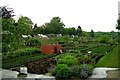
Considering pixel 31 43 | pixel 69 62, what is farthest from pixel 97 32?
pixel 69 62

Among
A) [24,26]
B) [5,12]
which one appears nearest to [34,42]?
[24,26]

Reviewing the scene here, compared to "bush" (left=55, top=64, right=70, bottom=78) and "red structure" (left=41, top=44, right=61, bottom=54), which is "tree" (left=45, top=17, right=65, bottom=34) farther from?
"bush" (left=55, top=64, right=70, bottom=78)

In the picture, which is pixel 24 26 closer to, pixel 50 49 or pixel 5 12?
pixel 50 49

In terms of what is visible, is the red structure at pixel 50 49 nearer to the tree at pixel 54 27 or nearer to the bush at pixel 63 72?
the bush at pixel 63 72

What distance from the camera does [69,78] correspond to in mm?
15641

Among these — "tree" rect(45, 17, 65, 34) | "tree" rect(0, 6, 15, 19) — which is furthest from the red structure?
"tree" rect(45, 17, 65, 34)

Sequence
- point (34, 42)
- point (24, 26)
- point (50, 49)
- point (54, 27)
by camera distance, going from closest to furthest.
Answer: point (50, 49) < point (34, 42) < point (24, 26) < point (54, 27)

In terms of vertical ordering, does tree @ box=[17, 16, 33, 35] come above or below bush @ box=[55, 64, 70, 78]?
above

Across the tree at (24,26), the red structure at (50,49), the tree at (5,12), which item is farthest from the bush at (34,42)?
the tree at (5,12)

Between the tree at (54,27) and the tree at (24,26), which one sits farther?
the tree at (54,27)

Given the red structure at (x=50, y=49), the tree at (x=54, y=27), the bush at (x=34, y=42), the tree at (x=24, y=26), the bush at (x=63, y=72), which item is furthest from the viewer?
the tree at (x=54, y=27)

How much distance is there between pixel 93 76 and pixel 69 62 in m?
2.98

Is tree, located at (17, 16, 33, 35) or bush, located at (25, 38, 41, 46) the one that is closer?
tree, located at (17, 16, 33, 35)

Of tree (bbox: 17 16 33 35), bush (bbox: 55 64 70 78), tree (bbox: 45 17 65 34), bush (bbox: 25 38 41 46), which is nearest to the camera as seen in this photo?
bush (bbox: 55 64 70 78)
